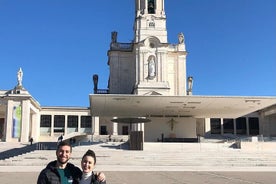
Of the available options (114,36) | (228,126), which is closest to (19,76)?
(114,36)

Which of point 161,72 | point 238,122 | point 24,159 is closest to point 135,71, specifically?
point 161,72

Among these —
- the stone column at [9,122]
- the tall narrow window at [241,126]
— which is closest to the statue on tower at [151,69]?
the stone column at [9,122]

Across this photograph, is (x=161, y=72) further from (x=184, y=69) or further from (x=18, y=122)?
(x=18, y=122)

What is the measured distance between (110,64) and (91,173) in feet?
173

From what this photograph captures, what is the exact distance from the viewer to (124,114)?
44.1 meters

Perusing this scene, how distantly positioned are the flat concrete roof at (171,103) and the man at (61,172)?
26042 millimetres

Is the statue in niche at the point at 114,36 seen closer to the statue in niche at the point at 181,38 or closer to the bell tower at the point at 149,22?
the bell tower at the point at 149,22

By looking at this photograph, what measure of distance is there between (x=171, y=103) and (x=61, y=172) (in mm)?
31588

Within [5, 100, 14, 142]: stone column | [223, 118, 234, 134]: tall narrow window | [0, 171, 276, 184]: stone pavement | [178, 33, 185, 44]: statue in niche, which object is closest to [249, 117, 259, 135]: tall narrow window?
[223, 118, 234, 134]: tall narrow window

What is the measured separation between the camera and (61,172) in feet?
12.9

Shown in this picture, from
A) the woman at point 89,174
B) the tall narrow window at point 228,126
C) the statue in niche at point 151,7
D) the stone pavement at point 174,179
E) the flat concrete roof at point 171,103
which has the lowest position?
the stone pavement at point 174,179

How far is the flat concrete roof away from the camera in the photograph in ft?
105

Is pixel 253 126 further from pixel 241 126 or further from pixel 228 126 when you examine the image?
pixel 228 126

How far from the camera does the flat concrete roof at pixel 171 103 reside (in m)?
32.1
